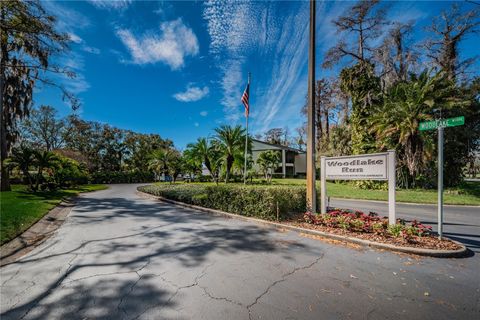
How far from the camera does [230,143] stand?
72.1 feet

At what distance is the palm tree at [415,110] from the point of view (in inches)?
595

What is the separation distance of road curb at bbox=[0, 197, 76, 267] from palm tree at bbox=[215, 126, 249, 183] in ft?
48.1

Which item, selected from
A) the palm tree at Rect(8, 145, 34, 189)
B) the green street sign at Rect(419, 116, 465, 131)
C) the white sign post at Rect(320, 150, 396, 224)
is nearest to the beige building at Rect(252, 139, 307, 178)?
the palm tree at Rect(8, 145, 34, 189)

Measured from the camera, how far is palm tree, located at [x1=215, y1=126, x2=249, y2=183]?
21906 millimetres

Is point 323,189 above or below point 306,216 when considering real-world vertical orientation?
above

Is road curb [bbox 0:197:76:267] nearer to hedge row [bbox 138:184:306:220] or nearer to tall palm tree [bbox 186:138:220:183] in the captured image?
hedge row [bbox 138:184:306:220]

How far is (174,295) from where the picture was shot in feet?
10.4

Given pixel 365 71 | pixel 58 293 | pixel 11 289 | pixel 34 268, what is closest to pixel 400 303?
pixel 58 293

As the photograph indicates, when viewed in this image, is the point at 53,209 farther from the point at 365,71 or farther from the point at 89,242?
the point at 365,71

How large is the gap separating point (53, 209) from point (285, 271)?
1138 centimetres

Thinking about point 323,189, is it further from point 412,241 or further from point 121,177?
point 121,177

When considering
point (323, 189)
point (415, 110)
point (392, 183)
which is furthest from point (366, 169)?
point (415, 110)

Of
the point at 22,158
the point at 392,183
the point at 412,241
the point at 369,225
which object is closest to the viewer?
the point at 412,241

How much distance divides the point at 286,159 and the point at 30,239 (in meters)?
41.5
